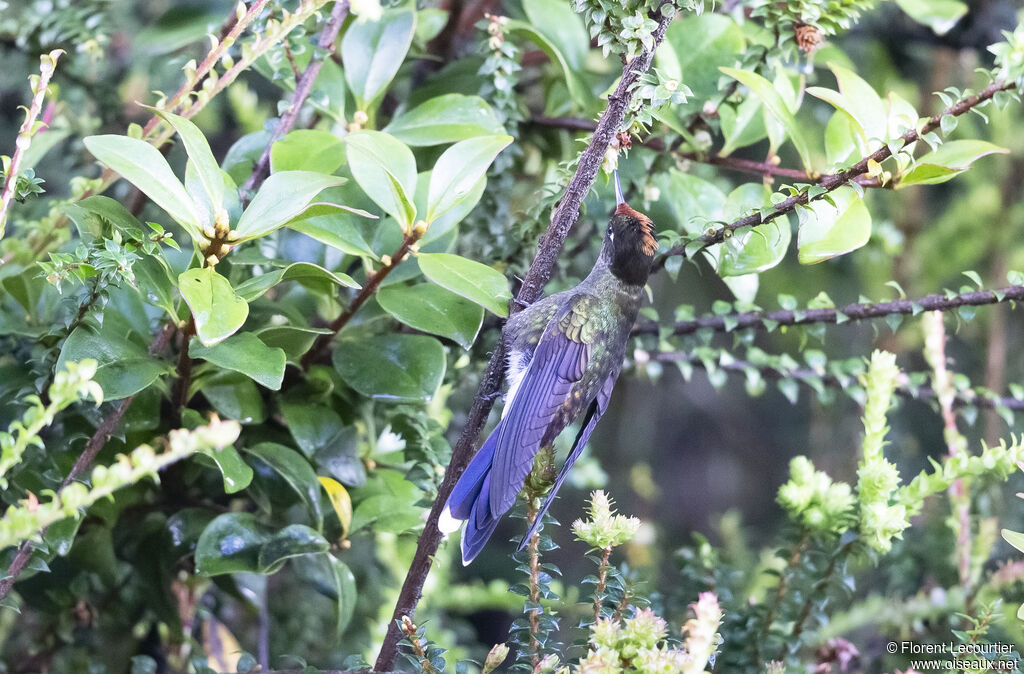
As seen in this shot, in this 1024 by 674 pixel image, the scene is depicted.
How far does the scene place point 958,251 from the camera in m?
1.85

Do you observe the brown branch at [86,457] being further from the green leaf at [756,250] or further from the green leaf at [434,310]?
the green leaf at [756,250]

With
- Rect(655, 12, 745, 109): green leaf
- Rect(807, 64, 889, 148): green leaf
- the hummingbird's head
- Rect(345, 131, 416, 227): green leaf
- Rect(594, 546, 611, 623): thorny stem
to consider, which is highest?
Answer: Rect(655, 12, 745, 109): green leaf

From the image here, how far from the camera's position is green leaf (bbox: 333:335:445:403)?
0.91 meters

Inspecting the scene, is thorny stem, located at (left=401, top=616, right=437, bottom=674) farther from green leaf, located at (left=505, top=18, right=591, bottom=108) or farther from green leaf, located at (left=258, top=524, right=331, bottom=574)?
green leaf, located at (left=505, top=18, right=591, bottom=108)

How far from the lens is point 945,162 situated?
3.08 feet

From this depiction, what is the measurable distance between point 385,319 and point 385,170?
0.25m

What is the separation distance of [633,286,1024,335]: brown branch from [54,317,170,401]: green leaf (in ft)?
2.05

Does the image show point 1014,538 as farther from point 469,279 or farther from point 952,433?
point 469,279

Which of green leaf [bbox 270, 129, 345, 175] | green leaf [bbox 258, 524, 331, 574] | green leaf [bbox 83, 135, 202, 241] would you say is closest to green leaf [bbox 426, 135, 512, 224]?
green leaf [bbox 270, 129, 345, 175]

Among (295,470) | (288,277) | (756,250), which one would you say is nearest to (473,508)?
(295,470)

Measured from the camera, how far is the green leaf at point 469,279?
0.85m

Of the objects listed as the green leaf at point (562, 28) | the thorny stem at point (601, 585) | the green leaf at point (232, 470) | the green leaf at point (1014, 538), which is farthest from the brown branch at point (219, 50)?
the green leaf at point (1014, 538)

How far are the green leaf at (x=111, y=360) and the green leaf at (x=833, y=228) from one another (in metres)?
0.64

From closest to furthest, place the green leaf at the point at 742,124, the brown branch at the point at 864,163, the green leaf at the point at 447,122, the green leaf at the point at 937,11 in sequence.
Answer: the brown branch at the point at 864,163, the green leaf at the point at 447,122, the green leaf at the point at 742,124, the green leaf at the point at 937,11
